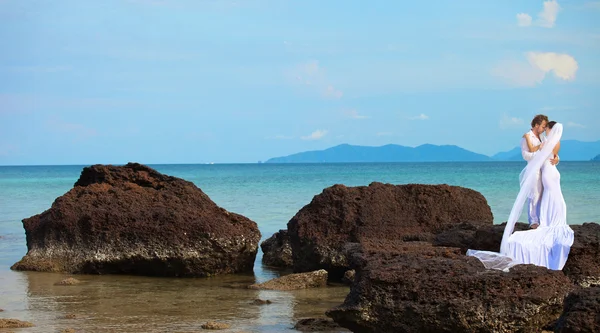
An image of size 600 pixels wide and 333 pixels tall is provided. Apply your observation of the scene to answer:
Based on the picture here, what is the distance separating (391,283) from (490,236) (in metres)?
3.07

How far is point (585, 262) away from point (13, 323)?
21.5 feet

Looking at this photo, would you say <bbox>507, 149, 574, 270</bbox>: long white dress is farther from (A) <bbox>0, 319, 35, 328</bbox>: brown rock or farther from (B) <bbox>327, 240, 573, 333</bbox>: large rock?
(A) <bbox>0, 319, 35, 328</bbox>: brown rock

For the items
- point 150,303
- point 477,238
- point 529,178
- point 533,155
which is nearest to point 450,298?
point 477,238

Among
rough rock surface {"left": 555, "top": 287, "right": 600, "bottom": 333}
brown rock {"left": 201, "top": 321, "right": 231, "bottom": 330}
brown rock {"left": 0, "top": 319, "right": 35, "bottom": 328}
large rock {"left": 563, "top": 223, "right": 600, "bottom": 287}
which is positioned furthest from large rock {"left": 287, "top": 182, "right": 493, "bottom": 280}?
rough rock surface {"left": 555, "top": 287, "right": 600, "bottom": 333}

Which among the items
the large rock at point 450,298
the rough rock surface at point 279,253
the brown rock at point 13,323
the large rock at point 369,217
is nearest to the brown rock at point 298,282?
the large rock at point 369,217

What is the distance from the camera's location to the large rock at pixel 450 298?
700 centimetres

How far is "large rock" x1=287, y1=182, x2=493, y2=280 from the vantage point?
491 inches

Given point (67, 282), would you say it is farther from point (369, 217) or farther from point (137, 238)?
point (369, 217)

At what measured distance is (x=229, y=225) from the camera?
13.6 meters

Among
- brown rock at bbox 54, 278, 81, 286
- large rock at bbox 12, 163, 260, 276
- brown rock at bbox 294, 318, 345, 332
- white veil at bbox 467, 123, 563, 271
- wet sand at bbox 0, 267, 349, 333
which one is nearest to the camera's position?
brown rock at bbox 294, 318, 345, 332

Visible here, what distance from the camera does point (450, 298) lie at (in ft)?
23.4

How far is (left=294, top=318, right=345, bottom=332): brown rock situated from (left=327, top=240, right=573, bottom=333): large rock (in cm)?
102

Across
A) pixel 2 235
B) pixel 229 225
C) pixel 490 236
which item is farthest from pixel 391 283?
pixel 2 235

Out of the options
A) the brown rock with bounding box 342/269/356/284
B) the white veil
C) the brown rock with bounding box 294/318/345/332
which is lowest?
the brown rock with bounding box 294/318/345/332
